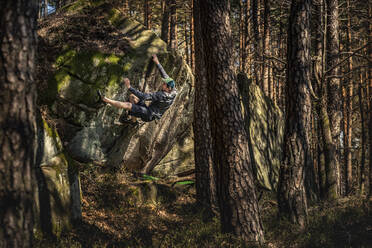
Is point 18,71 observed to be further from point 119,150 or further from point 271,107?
point 271,107

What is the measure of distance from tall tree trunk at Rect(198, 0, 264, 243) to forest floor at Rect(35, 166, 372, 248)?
45cm

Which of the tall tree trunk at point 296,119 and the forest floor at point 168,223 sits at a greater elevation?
the tall tree trunk at point 296,119

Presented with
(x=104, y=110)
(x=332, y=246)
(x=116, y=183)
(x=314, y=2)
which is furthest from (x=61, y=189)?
(x=314, y=2)

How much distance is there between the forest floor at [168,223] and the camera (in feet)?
21.2

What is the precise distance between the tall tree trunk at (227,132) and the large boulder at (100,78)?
3.23 meters

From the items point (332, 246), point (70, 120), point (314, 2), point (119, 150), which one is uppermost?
point (314, 2)

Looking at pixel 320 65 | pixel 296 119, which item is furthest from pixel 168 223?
pixel 320 65

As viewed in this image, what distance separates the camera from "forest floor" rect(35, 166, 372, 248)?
21.2ft

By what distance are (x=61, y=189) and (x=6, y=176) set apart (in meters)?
3.29

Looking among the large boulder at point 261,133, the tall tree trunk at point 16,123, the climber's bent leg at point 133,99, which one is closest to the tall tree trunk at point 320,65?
the large boulder at point 261,133

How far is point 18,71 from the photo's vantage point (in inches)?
139

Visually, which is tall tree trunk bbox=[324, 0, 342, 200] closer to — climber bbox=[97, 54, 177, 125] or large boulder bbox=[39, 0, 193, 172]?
large boulder bbox=[39, 0, 193, 172]

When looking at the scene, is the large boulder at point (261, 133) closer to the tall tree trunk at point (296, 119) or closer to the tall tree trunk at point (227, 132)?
the tall tree trunk at point (296, 119)

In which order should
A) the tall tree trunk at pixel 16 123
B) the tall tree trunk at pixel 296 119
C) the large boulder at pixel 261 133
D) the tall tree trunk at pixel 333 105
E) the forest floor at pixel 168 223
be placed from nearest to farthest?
the tall tree trunk at pixel 16 123 → the forest floor at pixel 168 223 → the tall tree trunk at pixel 296 119 → the tall tree trunk at pixel 333 105 → the large boulder at pixel 261 133
